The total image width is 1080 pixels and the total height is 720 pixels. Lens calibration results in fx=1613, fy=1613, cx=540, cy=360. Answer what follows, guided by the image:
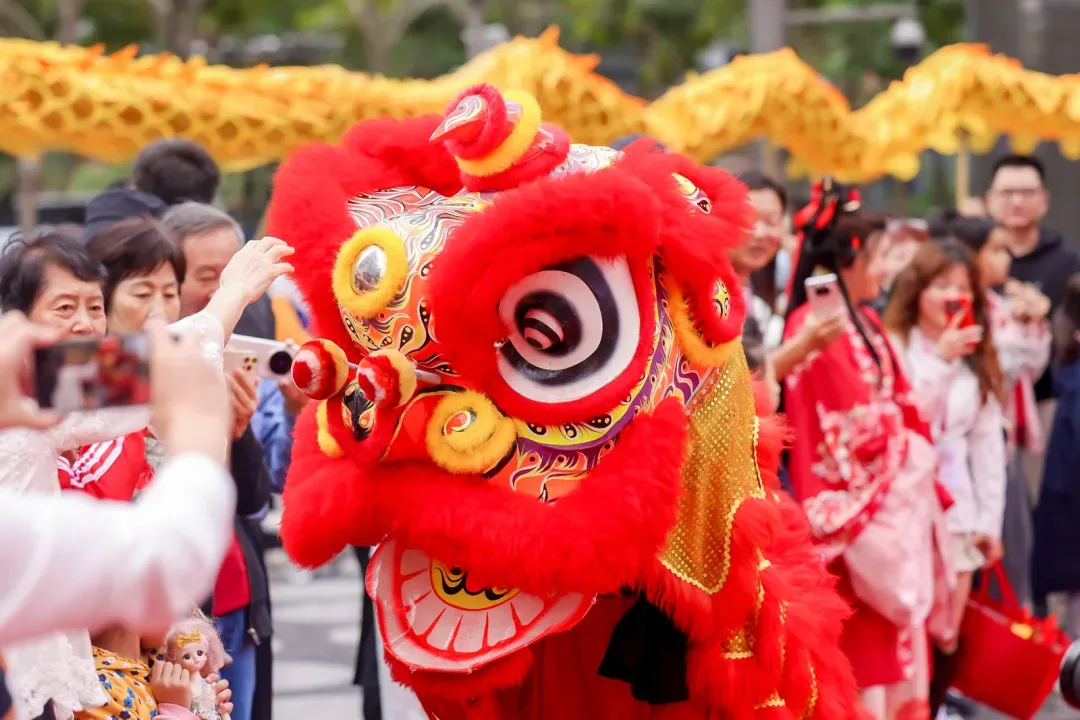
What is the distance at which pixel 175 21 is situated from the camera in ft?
68.3

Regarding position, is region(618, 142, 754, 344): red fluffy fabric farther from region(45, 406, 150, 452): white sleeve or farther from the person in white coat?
the person in white coat

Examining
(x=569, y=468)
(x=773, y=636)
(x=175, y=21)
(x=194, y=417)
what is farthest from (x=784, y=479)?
(x=175, y=21)

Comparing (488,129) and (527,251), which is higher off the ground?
(488,129)

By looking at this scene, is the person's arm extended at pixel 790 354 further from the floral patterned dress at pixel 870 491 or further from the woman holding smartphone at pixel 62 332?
the woman holding smartphone at pixel 62 332

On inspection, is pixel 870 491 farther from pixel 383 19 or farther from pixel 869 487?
pixel 383 19

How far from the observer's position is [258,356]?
3.47 metres

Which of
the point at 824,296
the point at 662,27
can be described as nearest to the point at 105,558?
the point at 824,296

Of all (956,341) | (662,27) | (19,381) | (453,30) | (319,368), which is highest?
(453,30)

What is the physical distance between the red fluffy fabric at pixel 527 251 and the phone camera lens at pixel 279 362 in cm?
88

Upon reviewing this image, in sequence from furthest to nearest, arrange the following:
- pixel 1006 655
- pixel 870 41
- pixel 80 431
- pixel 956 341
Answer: pixel 870 41, pixel 956 341, pixel 1006 655, pixel 80 431

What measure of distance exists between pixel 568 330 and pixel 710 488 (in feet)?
1.45

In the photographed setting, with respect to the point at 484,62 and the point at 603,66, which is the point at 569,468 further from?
the point at 603,66

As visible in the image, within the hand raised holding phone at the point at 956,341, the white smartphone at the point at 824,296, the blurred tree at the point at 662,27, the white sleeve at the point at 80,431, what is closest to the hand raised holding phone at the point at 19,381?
the white sleeve at the point at 80,431

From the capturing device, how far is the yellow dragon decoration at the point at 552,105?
5.66 meters
